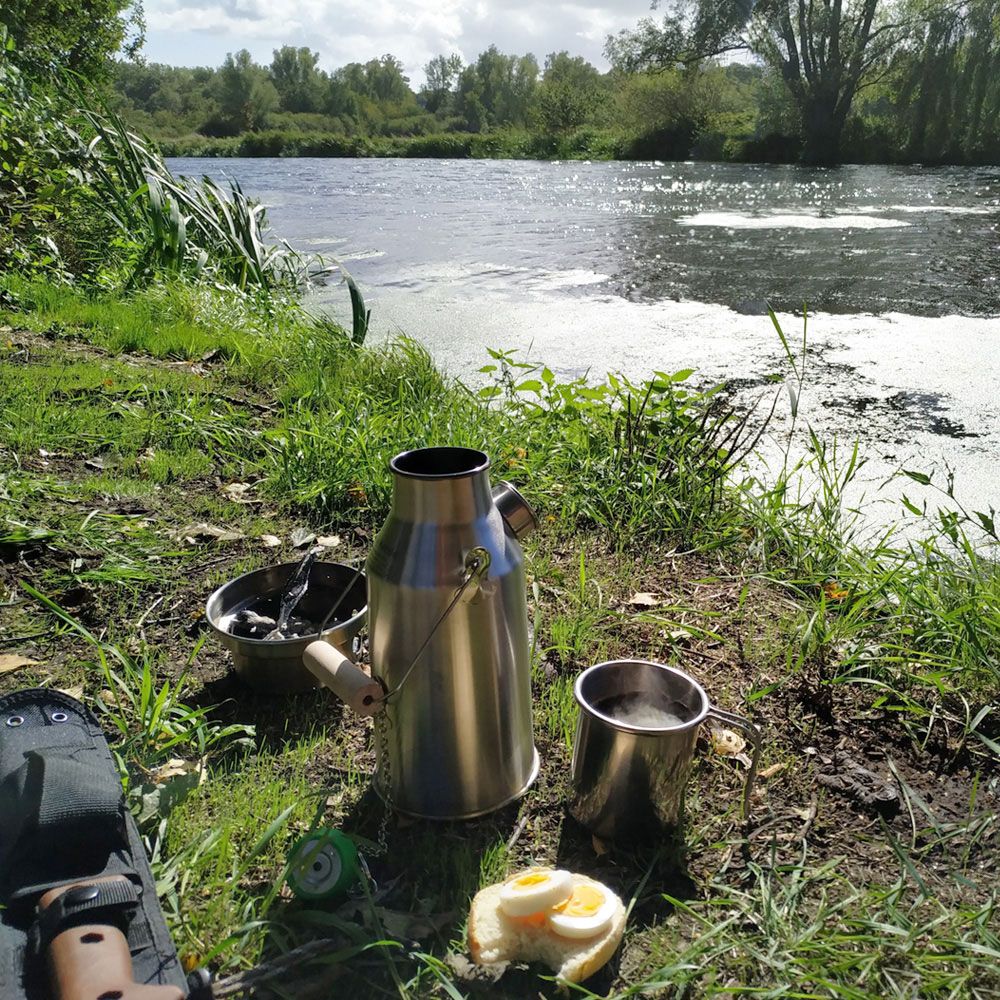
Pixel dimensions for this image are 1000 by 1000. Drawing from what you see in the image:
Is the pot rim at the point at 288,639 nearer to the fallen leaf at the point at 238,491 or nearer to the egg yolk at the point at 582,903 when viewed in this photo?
the egg yolk at the point at 582,903

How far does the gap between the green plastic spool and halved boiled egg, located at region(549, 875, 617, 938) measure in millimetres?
317

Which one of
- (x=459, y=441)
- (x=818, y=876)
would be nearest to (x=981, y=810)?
(x=818, y=876)

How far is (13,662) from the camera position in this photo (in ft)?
6.21

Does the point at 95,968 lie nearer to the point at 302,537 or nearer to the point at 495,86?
the point at 302,537

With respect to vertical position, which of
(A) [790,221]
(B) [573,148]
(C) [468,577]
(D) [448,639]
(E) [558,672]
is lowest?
(E) [558,672]

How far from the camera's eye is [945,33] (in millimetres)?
27078

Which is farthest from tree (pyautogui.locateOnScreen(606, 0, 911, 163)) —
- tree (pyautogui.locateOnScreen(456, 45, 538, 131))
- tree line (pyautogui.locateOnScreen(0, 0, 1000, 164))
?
tree (pyautogui.locateOnScreen(456, 45, 538, 131))

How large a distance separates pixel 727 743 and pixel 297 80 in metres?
93.3

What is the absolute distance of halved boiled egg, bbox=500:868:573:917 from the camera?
1239 millimetres

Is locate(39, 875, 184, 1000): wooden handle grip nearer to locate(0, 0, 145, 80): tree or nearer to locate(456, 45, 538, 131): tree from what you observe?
locate(0, 0, 145, 80): tree

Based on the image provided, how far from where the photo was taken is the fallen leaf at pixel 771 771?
1.70 metres

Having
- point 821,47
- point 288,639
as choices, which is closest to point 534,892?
point 288,639

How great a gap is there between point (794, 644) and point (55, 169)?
5807 millimetres

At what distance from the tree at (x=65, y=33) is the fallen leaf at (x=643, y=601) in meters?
6.90
